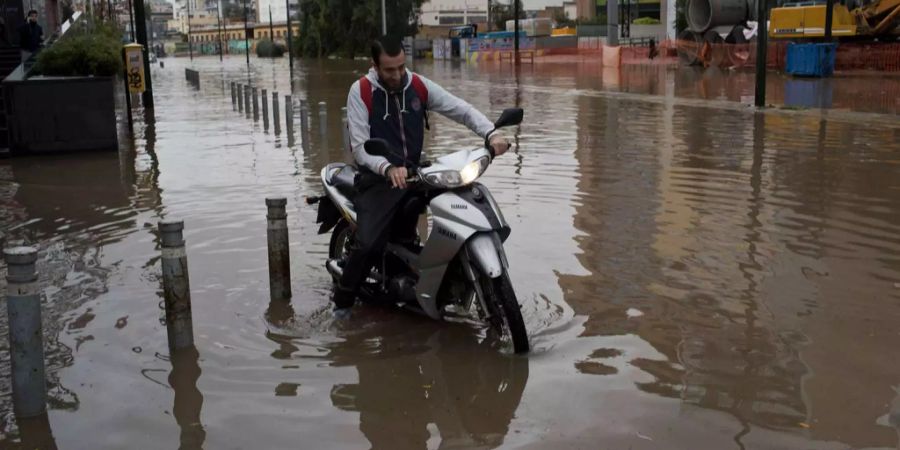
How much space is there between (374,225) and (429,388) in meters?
1.09

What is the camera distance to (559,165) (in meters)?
12.5

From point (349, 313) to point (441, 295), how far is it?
A: 3.06ft

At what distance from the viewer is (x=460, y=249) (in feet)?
16.4

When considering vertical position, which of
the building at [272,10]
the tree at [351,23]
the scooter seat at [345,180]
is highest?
the building at [272,10]

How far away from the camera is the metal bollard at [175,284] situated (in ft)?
17.2

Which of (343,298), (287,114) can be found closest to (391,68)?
(343,298)

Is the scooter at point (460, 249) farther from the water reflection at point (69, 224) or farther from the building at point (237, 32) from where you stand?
the building at point (237, 32)

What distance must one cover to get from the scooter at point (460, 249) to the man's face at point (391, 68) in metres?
0.53

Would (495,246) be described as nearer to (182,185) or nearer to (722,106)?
Answer: (182,185)

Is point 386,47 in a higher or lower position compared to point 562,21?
lower

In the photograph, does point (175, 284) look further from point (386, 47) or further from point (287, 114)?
point (287, 114)

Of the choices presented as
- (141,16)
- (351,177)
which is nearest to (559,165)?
(351,177)

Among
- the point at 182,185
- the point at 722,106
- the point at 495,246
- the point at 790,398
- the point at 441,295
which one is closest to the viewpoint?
the point at 790,398

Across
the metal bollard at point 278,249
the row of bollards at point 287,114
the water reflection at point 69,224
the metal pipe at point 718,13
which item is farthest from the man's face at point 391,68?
the metal pipe at point 718,13
